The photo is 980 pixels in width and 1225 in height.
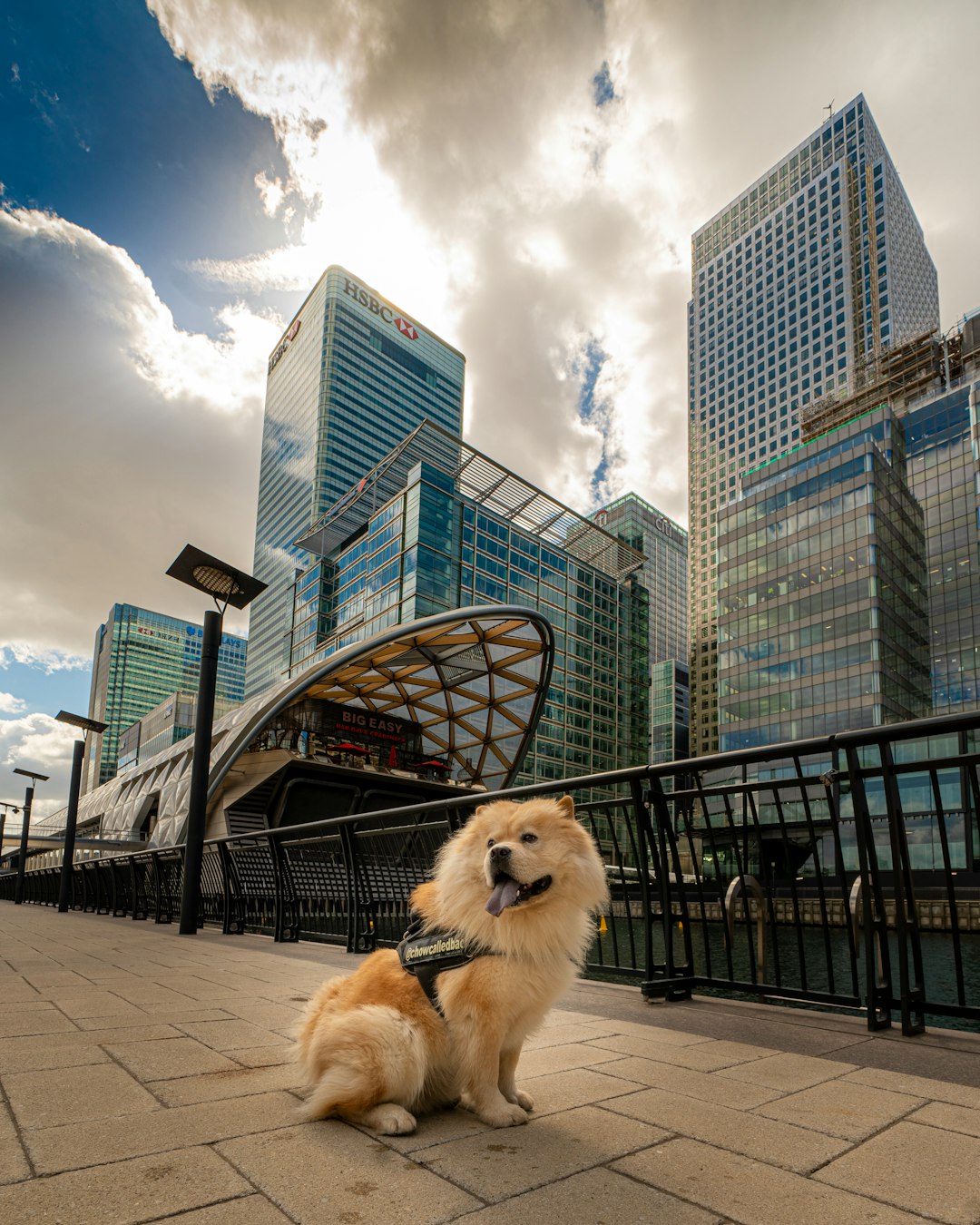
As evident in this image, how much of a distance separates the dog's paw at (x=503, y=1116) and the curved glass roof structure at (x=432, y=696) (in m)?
36.3

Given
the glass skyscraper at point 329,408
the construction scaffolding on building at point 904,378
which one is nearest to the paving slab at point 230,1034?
the construction scaffolding on building at point 904,378

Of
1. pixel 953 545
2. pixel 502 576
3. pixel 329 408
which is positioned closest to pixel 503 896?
pixel 502 576

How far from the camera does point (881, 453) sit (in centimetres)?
6744

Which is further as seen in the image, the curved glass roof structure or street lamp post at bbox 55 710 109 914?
the curved glass roof structure

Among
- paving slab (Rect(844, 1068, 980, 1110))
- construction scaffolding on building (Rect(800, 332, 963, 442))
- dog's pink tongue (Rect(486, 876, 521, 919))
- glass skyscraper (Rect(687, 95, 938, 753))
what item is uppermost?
glass skyscraper (Rect(687, 95, 938, 753))

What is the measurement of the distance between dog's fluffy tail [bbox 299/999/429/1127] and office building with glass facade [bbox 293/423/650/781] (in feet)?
178

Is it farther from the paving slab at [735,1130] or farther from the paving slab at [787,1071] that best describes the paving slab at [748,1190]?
the paving slab at [787,1071]

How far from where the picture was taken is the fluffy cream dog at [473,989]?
7.43 ft

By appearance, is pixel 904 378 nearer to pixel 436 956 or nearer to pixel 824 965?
pixel 824 965

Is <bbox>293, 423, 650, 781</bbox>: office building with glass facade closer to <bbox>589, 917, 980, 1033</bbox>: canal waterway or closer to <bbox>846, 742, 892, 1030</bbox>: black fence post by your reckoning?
<bbox>589, 917, 980, 1033</bbox>: canal waterway

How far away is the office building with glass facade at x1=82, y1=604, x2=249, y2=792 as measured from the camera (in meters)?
162

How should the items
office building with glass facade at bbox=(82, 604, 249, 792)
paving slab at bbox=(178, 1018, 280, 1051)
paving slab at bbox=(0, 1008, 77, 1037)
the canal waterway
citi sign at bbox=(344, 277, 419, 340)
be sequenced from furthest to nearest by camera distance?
office building with glass facade at bbox=(82, 604, 249, 792) < citi sign at bbox=(344, 277, 419, 340) < the canal waterway < paving slab at bbox=(0, 1008, 77, 1037) < paving slab at bbox=(178, 1018, 280, 1051)

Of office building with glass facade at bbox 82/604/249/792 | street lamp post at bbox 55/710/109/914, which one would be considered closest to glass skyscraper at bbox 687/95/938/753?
office building with glass facade at bbox 82/604/249/792

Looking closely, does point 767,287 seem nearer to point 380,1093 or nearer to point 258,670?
point 258,670
